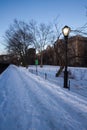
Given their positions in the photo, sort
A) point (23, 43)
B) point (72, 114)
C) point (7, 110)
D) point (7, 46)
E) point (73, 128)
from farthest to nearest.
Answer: point (7, 46) → point (23, 43) → point (7, 110) → point (72, 114) → point (73, 128)

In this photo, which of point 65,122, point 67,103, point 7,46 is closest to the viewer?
point 65,122

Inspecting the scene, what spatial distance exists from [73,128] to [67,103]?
2858 millimetres

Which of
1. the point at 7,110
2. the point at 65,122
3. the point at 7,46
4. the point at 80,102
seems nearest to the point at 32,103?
the point at 7,110

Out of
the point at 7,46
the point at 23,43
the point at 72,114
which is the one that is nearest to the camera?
the point at 72,114

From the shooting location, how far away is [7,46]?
67.8 m

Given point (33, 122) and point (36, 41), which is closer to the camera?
point (33, 122)

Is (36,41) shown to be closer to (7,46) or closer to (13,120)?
(7,46)

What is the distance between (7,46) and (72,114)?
63.2 metres

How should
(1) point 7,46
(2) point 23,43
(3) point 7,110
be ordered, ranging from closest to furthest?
(3) point 7,110, (2) point 23,43, (1) point 7,46

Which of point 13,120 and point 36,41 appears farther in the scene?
point 36,41

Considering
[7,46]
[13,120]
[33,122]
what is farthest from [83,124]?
[7,46]

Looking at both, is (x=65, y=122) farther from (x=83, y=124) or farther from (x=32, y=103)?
(x=32, y=103)

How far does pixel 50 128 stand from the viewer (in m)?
5.50

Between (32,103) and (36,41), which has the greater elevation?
(36,41)
